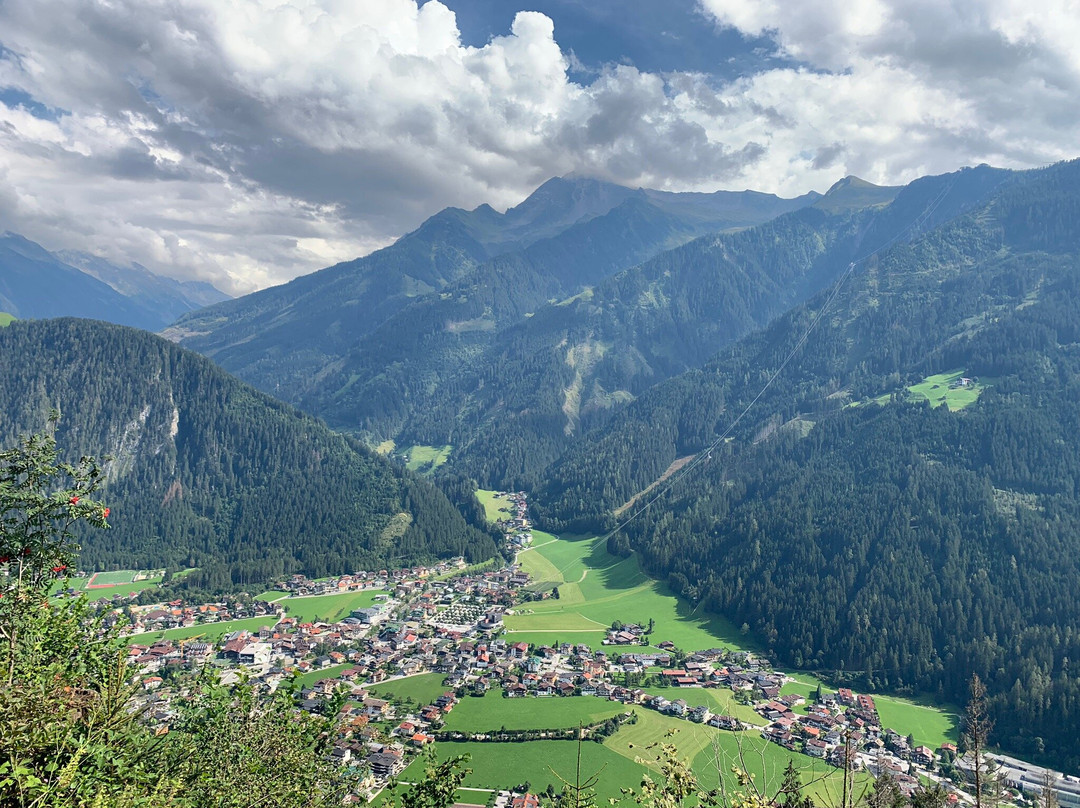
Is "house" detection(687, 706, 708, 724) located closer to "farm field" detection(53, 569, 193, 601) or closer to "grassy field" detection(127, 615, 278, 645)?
"grassy field" detection(127, 615, 278, 645)

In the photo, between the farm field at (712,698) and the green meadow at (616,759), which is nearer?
the green meadow at (616,759)

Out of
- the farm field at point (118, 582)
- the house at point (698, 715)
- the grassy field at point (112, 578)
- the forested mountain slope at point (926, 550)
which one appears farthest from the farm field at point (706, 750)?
the grassy field at point (112, 578)

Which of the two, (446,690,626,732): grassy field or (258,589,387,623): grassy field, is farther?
(258,589,387,623): grassy field

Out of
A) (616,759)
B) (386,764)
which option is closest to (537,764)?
(616,759)

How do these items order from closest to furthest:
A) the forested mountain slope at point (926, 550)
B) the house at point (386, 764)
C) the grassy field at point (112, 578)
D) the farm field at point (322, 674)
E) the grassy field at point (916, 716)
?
the house at point (386, 764)
the grassy field at point (916, 716)
the farm field at point (322, 674)
the forested mountain slope at point (926, 550)
the grassy field at point (112, 578)

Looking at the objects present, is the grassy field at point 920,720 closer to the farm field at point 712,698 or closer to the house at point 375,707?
the farm field at point 712,698

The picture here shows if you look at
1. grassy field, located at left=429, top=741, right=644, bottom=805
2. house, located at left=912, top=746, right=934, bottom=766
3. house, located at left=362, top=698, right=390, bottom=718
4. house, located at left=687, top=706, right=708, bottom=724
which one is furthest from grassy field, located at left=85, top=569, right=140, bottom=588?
house, located at left=912, top=746, right=934, bottom=766

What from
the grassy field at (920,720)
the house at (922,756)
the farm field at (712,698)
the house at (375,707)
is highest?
the house at (375,707)

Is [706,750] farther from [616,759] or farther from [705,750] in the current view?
[616,759]
